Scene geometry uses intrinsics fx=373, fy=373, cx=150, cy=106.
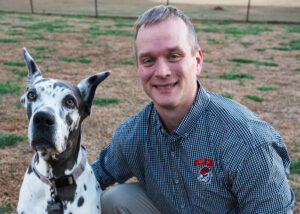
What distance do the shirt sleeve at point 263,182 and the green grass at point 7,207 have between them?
256cm

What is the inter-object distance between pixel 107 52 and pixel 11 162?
24.3ft

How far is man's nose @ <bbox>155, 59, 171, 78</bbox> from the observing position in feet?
9.24

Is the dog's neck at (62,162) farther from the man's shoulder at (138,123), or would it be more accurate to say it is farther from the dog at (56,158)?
the man's shoulder at (138,123)

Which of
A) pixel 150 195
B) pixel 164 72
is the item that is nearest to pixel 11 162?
pixel 150 195

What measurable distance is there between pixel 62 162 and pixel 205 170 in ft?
3.95

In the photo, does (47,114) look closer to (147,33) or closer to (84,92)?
(84,92)

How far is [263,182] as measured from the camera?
2578 millimetres

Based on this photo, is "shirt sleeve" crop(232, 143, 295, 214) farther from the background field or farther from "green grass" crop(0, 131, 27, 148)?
"green grass" crop(0, 131, 27, 148)

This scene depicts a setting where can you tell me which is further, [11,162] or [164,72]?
[11,162]

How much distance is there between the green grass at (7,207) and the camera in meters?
3.99

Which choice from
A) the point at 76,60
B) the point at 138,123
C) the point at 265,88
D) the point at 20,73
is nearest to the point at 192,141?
the point at 138,123

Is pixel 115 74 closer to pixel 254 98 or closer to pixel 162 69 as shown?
pixel 254 98

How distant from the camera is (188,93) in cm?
292

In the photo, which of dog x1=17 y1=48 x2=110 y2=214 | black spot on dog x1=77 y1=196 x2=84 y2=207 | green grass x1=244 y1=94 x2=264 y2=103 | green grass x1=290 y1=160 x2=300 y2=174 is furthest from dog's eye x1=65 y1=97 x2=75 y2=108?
green grass x1=244 y1=94 x2=264 y2=103
